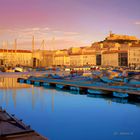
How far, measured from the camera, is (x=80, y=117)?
11.5 meters

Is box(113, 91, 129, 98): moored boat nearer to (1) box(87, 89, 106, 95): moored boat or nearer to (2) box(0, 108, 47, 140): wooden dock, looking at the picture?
(1) box(87, 89, 106, 95): moored boat

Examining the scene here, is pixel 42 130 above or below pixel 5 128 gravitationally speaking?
below

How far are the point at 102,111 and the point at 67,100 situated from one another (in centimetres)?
387

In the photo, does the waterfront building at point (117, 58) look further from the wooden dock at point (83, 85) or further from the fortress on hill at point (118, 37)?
the wooden dock at point (83, 85)

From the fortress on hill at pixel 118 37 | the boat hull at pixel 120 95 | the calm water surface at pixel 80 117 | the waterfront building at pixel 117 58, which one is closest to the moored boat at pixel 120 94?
the boat hull at pixel 120 95

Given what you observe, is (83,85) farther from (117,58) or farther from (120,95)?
(117,58)

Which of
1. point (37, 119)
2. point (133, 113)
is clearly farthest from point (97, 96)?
point (37, 119)

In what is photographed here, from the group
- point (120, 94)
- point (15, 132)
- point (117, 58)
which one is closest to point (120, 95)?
point (120, 94)

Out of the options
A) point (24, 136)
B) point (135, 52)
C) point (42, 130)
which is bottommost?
point (42, 130)

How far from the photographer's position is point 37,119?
36.3 feet

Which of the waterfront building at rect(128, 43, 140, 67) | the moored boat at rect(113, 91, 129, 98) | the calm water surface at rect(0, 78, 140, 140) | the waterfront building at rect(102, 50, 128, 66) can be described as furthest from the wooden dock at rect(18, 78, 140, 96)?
the waterfront building at rect(102, 50, 128, 66)

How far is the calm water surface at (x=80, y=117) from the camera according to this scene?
9.04 meters

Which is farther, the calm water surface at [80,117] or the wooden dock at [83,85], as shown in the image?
the wooden dock at [83,85]

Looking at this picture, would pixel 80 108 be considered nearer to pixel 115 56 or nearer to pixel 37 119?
pixel 37 119
